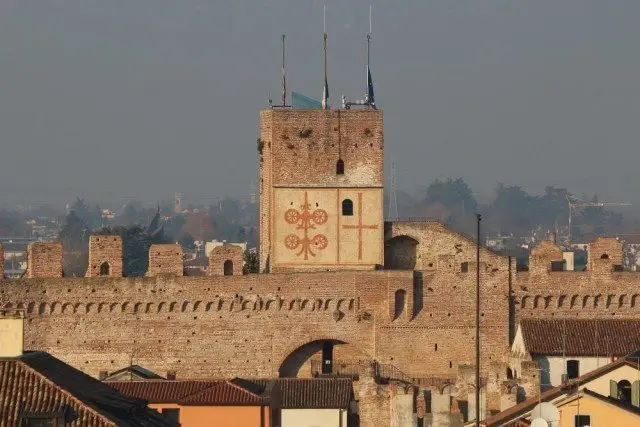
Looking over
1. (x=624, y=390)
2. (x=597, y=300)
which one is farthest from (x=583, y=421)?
(x=597, y=300)

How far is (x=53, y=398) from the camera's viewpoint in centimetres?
3994

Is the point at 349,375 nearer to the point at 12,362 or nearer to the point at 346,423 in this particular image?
the point at 346,423

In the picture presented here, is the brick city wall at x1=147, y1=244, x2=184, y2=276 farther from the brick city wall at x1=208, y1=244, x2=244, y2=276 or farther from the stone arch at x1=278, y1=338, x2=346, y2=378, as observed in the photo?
the stone arch at x1=278, y1=338, x2=346, y2=378

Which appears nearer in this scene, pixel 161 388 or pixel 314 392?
pixel 161 388

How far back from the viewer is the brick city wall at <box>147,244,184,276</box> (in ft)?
247

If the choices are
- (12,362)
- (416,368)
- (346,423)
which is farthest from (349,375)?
(12,362)

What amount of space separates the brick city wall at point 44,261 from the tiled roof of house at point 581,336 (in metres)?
12.4

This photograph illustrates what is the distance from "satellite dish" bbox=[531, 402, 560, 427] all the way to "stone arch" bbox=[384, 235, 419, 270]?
31605 mm

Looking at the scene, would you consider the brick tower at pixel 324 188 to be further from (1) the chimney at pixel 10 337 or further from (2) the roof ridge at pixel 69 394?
(2) the roof ridge at pixel 69 394

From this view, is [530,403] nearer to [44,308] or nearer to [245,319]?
[245,319]

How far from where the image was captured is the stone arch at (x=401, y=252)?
77875mm

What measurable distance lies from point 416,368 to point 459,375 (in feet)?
25.2

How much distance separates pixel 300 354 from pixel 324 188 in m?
4.58

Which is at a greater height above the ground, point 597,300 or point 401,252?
point 401,252
